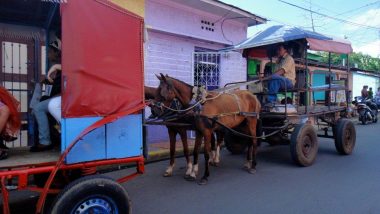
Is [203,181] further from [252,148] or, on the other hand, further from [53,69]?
[53,69]

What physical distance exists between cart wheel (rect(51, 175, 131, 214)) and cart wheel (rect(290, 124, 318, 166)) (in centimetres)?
414

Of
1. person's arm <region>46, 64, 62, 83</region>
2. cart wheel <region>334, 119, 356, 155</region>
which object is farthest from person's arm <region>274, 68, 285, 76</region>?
person's arm <region>46, 64, 62, 83</region>

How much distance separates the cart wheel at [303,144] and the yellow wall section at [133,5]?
16.8 feet

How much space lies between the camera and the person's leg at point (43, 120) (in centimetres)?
410

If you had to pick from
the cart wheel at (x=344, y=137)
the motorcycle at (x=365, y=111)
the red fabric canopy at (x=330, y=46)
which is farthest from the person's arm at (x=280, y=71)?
the motorcycle at (x=365, y=111)

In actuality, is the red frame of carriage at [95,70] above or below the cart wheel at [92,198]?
above

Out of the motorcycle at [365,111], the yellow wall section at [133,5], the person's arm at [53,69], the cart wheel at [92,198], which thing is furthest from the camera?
the motorcycle at [365,111]

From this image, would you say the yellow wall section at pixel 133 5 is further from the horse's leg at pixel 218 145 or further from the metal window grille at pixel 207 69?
the horse's leg at pixel 218 145

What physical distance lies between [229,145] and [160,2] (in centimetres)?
460

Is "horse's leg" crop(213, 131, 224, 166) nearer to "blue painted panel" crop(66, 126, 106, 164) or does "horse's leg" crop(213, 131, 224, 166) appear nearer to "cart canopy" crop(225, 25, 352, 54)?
"cart canopy" crop(225, 25, 352, 54)

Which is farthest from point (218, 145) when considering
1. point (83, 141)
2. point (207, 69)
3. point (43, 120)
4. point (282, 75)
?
point (207, 69)

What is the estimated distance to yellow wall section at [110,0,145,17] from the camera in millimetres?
8703

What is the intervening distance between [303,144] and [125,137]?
440 centimetres

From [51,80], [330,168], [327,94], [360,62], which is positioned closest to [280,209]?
[330,168]
